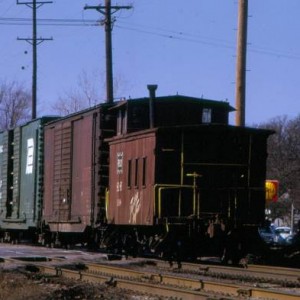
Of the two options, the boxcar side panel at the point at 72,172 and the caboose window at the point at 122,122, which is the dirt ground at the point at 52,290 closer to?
the caboose window at the point at 122,122

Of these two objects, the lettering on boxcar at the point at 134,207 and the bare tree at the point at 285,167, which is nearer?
the lettering on boxcar at the point at 134,207

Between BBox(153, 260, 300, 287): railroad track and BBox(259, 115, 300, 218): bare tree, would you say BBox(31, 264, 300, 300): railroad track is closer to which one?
BBox(153, 260, 300, 287): railroad track

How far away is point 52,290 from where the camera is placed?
45.7 ft

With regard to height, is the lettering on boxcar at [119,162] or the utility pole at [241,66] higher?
the utility pole at [241,66]

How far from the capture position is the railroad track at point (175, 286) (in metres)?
12.5

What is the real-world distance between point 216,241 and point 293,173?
5112cm

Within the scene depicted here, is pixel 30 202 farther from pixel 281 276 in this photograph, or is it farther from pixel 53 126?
pixel 281 276

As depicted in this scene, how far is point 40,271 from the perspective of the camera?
60.1 ft

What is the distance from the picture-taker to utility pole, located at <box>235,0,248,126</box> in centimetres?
2405

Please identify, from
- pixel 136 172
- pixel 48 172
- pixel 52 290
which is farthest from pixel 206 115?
pixel 52 290

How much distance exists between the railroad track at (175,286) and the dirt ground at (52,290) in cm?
29

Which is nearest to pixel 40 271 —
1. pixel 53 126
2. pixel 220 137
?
pixel 220 137

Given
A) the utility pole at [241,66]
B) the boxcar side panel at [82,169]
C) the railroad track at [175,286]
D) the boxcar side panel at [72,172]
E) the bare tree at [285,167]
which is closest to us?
the railroad track at [175,286]

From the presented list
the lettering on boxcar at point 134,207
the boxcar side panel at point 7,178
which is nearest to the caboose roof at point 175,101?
the lettering on boxcar at point 134,207
